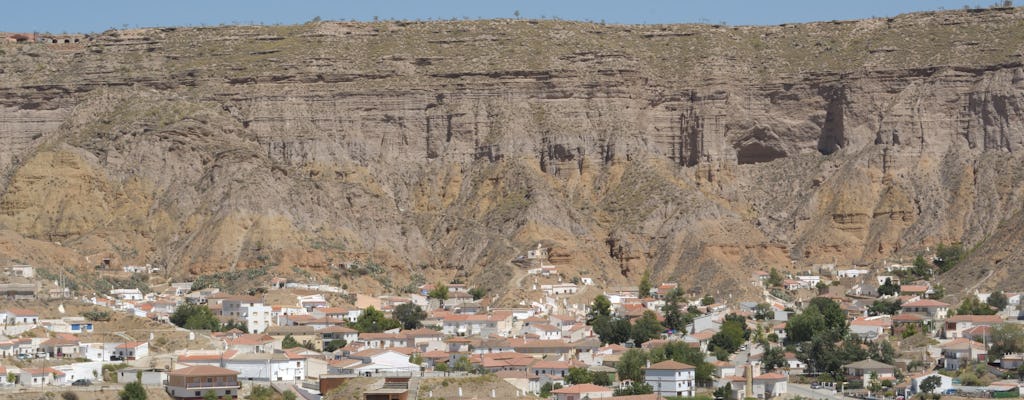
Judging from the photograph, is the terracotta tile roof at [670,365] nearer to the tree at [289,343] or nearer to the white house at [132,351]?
the tree at [289,343]

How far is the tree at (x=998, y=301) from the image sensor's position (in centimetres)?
13162

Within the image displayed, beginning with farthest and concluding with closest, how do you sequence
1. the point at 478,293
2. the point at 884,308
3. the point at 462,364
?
1. the point at 478,293
2. the point at 884,308
3. the point at 462,364

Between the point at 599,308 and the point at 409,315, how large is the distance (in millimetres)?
10916

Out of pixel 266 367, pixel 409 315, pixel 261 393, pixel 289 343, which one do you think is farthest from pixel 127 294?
pixel 261 393

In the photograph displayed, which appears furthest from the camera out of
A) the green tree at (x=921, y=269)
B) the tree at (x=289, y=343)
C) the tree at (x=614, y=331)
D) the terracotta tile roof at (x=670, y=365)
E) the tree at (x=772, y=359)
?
the green tree at (x=921, y=269)

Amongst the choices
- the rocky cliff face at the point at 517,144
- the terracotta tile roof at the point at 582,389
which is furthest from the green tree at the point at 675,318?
the terracotta tile roof at the point at 582,389

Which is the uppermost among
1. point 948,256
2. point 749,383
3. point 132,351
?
point 948,256

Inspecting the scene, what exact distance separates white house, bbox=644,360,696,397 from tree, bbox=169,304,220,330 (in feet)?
88.5

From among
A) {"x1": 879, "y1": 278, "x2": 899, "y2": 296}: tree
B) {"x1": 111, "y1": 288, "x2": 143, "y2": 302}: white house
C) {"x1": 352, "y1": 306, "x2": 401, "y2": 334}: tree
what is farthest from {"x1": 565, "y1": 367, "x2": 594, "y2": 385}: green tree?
{"x1": 879, "y1": 278, "x2": 899, "y2": 296}: tree

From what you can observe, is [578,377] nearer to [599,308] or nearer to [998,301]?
[599,308]

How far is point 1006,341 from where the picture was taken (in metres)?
115

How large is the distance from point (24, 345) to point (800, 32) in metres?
87.8

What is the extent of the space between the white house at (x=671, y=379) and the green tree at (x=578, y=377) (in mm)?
2349

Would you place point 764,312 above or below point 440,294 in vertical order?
below
